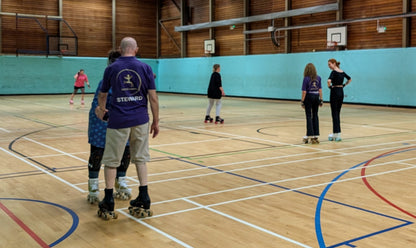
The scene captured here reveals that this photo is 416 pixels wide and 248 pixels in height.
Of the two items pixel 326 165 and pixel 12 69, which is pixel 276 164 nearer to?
pixel 326 165

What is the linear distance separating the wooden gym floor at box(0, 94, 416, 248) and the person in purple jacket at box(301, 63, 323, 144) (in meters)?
0.35

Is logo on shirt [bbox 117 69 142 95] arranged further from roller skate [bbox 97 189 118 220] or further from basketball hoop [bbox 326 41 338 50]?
basketball hoop [bbox 326 41 338 50]

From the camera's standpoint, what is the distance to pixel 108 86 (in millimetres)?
4863

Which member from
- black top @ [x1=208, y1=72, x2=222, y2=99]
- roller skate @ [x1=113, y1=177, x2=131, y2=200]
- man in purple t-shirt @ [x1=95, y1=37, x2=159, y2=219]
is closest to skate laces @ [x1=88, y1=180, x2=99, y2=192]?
roller skate @ [x1=113, y1=177, x2=131, y2=200]

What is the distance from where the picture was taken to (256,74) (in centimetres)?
2905

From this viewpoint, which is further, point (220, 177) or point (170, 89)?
point (170, 89)

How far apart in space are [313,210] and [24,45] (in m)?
30.5

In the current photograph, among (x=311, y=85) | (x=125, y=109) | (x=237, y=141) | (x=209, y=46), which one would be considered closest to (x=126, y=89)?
(x=125, y=109)

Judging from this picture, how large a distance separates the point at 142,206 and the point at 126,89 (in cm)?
132

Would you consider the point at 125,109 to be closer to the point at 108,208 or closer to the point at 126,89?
the point at 126,89

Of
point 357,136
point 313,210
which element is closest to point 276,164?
point 313,210

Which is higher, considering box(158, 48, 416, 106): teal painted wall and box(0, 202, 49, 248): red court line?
box(158, 48, 416, 106): teal painted wall

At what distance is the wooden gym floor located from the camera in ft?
14.7

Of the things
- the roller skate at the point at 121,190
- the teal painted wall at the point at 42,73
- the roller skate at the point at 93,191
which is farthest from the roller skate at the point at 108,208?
the teal painted wall at the point at 42,73
